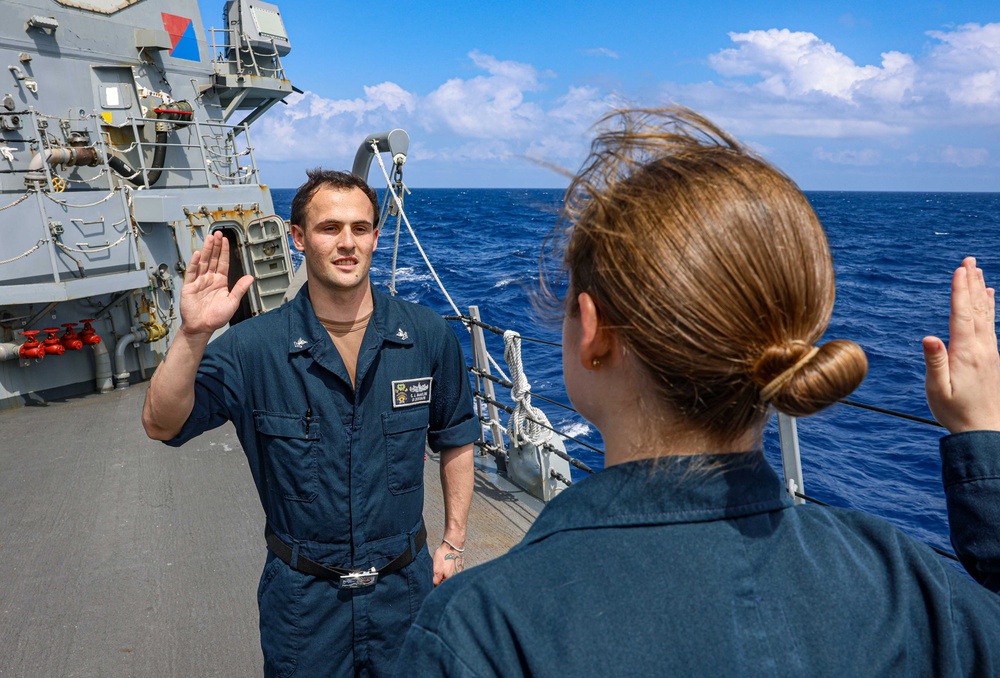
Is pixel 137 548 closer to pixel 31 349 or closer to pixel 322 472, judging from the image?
pixel 322 472

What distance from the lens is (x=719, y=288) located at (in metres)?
0.75

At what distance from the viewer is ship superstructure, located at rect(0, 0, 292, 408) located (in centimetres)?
759

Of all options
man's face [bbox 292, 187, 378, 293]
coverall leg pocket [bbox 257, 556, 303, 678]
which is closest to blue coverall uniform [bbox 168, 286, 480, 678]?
coverall leg pocket [bbox 257, 556, 303, 678]

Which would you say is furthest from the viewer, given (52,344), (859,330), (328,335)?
(859,330)

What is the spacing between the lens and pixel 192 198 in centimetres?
905

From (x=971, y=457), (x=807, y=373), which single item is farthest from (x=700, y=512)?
(x=971, y=457)

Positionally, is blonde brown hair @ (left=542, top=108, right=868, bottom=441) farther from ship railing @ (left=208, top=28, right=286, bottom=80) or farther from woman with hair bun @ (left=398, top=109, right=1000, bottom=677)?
ship railing @ (left=208, top=28, right=286, bottom=80)

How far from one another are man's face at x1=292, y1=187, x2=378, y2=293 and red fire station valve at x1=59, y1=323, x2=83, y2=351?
6.77m

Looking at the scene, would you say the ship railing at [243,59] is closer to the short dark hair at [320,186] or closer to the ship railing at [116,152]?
the ship railing at [116,152]

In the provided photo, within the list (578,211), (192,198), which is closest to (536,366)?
(192,198)

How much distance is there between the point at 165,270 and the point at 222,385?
7736 millimetres

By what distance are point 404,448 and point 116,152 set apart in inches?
345

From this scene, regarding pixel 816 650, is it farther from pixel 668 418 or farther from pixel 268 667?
pixel 268 667

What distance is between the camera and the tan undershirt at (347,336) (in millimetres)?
2250
